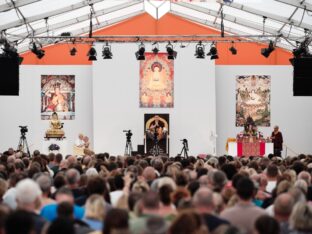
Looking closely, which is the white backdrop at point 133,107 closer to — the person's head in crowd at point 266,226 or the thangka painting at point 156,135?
the thangka painting at point 156,135

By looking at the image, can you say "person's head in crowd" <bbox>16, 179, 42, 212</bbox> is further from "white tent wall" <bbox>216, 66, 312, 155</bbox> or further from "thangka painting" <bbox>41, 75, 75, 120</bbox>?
"white tent wall" <bbox>216, 66, 312, 155</bbox>

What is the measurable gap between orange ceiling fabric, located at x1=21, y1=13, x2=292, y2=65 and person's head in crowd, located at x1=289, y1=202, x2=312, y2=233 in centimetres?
2447

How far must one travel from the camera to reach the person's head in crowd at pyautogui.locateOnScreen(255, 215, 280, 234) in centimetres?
567

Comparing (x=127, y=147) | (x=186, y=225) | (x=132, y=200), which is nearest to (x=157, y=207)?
(x=132, y=200)

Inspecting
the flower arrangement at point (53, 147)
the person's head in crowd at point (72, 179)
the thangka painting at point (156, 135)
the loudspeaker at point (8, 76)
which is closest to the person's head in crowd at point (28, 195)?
the person's head in crowd at point (72, 179)

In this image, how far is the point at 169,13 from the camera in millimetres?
30969

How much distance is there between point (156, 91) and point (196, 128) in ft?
7.08

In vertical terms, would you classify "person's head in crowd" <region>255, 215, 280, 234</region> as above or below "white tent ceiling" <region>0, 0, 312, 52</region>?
below

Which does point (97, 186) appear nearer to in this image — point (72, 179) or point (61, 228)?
point (72, 179)

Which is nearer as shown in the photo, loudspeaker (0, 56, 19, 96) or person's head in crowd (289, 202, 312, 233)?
person's head in crowd (289, 202, 312, 233)

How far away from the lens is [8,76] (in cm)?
2053

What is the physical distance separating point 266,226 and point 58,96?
24360mm

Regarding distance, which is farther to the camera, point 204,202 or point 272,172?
point 272,172

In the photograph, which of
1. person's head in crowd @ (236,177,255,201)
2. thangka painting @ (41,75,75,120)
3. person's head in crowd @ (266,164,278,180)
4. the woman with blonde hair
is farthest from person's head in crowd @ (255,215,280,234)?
thangka painting @ (41,75,75,120)
